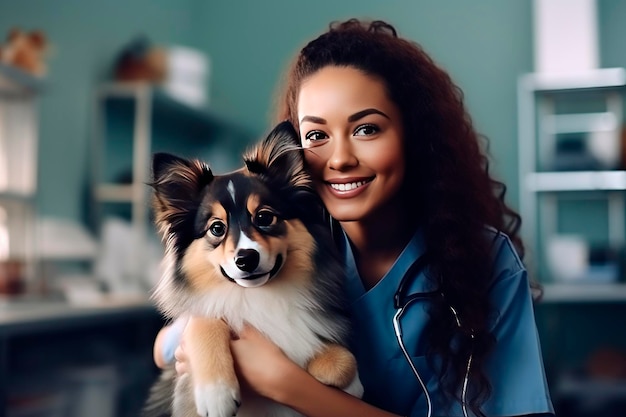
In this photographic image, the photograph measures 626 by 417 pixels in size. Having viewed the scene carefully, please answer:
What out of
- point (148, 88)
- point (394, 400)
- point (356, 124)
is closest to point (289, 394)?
point (394, 400)

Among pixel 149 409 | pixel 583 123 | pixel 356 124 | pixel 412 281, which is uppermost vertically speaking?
pixel 583 123

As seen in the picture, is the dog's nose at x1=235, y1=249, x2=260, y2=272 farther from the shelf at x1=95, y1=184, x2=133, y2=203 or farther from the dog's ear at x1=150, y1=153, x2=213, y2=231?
the shelf at x1=95, y1=184, x2=133, y2=203

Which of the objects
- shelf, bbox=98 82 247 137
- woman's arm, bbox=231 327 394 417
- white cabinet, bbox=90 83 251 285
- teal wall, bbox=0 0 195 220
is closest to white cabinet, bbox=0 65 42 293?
teal wall, bbox=0 0 195 220

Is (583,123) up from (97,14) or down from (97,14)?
down

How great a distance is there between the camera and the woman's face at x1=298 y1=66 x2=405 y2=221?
0.85 metres

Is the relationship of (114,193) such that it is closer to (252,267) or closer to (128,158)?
(128,158)

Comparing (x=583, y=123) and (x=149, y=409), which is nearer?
(x=149, y=409)

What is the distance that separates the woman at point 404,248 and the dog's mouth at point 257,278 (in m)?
0.08

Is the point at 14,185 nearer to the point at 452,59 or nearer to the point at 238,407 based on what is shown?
the point at 238,407

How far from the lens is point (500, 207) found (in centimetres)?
112

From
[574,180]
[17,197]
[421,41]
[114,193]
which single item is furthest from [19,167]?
[574,180]

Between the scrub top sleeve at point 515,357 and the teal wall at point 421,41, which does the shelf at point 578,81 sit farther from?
the scrub top sleeve at point 515,357

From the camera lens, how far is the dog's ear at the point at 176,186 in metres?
0.79

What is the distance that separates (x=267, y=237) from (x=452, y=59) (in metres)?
3.42
